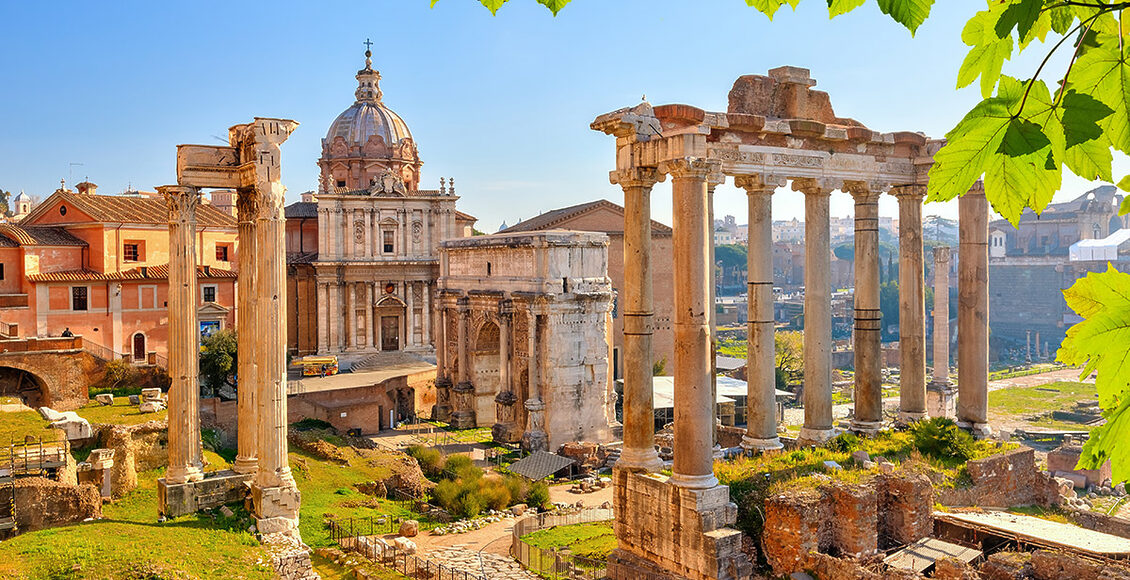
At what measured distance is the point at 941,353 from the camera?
3022 centimetres

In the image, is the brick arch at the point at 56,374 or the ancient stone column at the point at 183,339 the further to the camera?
the brick arch at the point at 56,374

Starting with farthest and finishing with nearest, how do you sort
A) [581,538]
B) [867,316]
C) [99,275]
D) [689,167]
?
[99,275] < [581,538] < [867,316] < [689,167]

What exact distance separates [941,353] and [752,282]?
60.1 ft

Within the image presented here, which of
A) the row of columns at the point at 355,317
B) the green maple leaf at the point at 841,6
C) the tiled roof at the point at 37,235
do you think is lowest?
the row of columns at the point at 355,317

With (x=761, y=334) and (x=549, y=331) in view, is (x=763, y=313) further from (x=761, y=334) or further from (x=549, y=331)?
(x=549, y=331)

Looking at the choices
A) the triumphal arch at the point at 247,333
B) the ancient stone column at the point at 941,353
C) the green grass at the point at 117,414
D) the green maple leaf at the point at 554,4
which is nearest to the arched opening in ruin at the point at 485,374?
the green grass at the point at 117,414

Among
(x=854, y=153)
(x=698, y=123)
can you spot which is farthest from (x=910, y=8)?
(x=854, y=153)

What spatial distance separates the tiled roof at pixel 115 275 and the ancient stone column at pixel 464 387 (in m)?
8.91

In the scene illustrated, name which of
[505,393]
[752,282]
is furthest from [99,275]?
[752,282]

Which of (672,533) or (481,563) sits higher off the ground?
(672,533)

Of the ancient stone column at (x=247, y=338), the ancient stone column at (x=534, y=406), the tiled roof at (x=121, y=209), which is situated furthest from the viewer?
the tiled roof at (x=121, y=209)

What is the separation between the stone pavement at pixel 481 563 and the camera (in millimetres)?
17016

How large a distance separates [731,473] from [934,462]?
381 cm

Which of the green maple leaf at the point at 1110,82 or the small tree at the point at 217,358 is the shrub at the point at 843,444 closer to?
the green maple leaf at the point at 1110,82
